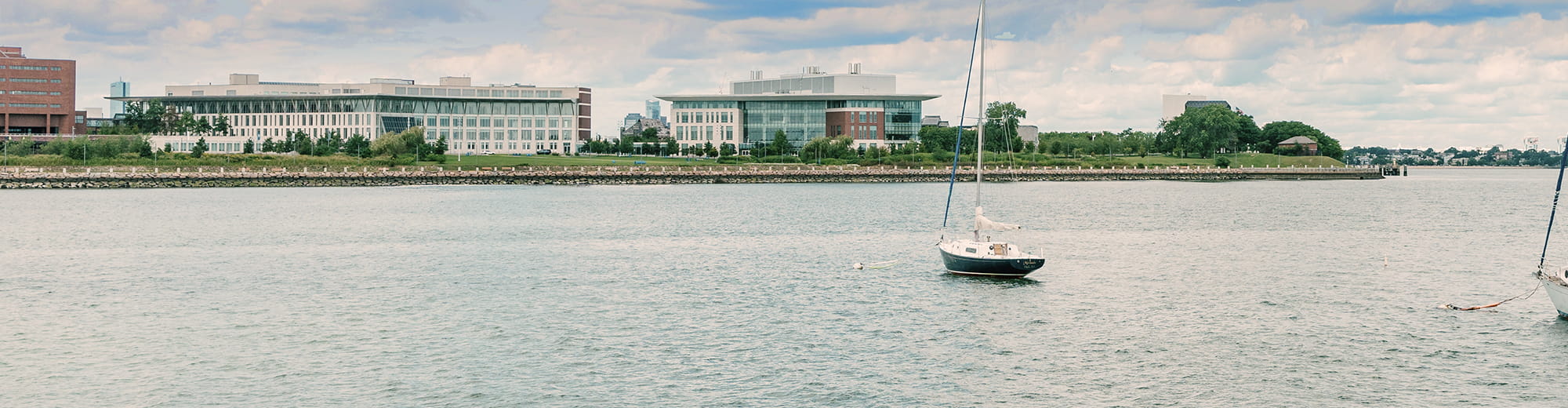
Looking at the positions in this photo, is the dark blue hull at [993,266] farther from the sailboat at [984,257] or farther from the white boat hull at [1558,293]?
the white boat hull at [1558,293]


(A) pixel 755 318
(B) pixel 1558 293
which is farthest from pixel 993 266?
(B) pixel 1558 293

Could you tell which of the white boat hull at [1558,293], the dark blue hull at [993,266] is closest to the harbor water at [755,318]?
the white boat hull at [1558,293]

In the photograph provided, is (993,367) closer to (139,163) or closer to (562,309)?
(562,309)

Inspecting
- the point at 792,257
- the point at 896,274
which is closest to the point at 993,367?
the point at 896,274

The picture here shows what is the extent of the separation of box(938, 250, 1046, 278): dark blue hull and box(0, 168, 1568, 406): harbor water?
33.1 inches

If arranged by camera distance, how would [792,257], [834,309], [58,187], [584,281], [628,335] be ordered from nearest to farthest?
[628,335] < [834,309] < [584,281] < [792,257] < [58,187]

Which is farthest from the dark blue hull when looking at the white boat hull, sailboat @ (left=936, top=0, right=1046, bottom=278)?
the white boat hull

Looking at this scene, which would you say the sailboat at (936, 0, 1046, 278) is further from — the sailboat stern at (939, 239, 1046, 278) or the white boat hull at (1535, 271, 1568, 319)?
the white boat hull at (1535, 271, 1568, 319)

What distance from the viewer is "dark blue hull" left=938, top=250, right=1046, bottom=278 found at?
185 feet

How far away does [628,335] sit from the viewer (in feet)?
145

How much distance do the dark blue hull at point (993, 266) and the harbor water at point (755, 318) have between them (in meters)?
0.84

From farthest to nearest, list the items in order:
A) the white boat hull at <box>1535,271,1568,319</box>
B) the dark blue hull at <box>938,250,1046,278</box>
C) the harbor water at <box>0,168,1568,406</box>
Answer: the dark blue hull at <box>938,250,1046,278</box>, the white boat hull at <box>1535,271,1568,319</box>, the harbor water at <box>0,168,1568,406</box>

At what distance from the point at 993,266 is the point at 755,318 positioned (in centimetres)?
1405

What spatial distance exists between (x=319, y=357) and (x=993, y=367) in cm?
1938
